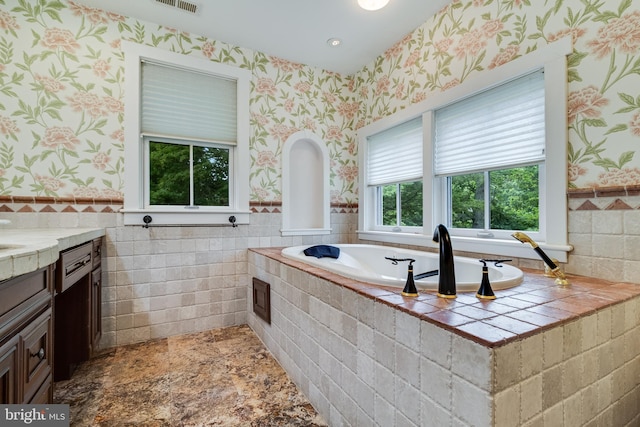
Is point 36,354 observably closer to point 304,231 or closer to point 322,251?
point 322,251

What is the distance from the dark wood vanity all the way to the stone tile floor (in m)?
0.26

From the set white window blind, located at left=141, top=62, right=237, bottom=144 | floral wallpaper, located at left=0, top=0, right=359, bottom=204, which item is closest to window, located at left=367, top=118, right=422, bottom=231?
white window blind, located at left=141, top=62, right=237, bottom=144

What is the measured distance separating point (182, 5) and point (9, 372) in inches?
94.5

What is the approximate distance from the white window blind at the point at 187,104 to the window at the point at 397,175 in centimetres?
141

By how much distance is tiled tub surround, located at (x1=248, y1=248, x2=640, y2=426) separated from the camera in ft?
2.58

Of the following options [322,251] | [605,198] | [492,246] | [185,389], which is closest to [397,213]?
[322,251]

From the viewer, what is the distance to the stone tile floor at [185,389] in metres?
1.47

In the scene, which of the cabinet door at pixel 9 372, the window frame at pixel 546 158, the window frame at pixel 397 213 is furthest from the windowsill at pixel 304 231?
the cabinet door at pixel 9 372

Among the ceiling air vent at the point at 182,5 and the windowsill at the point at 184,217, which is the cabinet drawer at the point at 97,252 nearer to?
the windowsill at the point at 184,217

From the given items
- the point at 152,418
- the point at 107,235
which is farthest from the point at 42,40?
the point at 152,418

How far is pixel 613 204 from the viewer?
4.83 ft

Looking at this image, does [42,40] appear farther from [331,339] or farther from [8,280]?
[331,339]

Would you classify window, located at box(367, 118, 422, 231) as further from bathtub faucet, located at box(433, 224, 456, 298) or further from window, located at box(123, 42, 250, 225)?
bathtub faucet, located at box(433, 224, 456, 298)

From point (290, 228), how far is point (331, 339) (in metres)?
1.70
